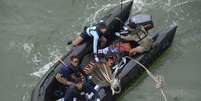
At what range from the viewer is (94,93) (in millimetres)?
9711

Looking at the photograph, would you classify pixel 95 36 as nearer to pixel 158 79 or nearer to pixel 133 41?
pixel 133 41

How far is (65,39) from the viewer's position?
1222 cm

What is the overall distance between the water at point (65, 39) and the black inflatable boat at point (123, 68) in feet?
1.51

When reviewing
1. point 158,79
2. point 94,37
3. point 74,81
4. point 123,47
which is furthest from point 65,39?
point 74,81

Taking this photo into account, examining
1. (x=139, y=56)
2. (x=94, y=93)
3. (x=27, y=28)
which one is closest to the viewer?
(x=94, y=93)

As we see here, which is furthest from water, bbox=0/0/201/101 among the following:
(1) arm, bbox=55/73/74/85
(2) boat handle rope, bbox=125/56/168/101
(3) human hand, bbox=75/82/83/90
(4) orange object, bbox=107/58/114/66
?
(3) human hand, bbox=75/82/83/90

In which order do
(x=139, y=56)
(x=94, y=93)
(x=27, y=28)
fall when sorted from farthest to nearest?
(x=27, y=28), (x=139, y=56), (x=94, y=93)

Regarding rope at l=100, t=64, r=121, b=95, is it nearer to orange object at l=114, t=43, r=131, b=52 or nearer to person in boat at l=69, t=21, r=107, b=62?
person in boat at l=69, t=21, r=107, b=62

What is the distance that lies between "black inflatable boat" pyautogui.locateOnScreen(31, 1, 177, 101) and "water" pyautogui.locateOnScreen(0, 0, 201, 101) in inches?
18.1

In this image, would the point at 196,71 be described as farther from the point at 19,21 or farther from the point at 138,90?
the point at 19,21

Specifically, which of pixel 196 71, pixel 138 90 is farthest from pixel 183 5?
pixel 138 90

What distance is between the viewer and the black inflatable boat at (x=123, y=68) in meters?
9.64

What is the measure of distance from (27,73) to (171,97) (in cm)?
293

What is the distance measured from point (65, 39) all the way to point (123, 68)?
2297 millimetres
